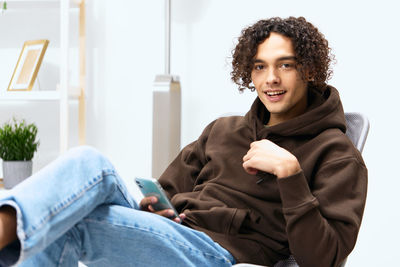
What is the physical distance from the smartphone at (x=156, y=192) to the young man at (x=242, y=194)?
0.02 m

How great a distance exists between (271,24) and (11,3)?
1446 mm

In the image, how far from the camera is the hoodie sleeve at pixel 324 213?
110 centimetres

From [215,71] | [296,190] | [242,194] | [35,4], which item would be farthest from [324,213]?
[35,4]

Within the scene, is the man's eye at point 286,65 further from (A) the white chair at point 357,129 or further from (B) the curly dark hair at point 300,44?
(A) the white chair at point 357,129

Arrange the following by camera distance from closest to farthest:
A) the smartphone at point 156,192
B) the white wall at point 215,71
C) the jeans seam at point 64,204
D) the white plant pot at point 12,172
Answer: the jeans seam at point 64,204
the smartphone at point 156,192
the white wall at point 215,71
the white plant pot at point 12,172

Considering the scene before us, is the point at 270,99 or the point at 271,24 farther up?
the point at 271,24

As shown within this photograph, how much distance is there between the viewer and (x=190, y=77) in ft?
7.96

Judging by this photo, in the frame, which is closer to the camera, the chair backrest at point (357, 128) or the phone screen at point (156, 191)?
the phone screen at point (156, 191)

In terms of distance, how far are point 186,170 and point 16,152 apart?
104cm

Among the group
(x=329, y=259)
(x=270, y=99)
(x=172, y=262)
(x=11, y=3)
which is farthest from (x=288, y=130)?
(x=11, y=3)

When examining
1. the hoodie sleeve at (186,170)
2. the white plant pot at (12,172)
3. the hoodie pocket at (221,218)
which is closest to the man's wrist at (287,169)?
the hoodie pocket at (221,218)

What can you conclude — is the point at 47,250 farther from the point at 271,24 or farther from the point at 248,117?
the point at 271,24

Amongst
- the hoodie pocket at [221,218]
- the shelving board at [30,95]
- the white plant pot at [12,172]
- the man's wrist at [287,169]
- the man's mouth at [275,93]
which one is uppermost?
the man's mouth at [275,93]

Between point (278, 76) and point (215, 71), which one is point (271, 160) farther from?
point (215, 71)
